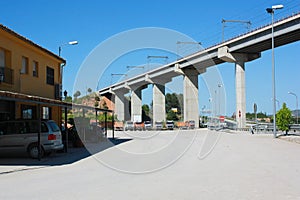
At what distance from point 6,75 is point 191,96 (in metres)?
50.0

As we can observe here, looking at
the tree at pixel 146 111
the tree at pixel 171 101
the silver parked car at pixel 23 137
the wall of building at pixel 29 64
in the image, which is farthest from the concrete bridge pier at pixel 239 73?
the tree at pixel 171 101

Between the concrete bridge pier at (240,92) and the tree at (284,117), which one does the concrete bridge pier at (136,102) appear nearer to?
the concrete bridge pier at (240,92)

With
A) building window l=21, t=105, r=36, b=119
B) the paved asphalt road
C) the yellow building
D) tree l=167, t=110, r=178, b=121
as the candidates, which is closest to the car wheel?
the paved asphalt road

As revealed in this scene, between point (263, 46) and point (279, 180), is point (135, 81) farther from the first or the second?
point (279, 180)

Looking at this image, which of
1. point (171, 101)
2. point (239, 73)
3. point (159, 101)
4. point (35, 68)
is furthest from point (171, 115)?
point (35, 68)

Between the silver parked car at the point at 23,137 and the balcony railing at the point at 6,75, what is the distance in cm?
293

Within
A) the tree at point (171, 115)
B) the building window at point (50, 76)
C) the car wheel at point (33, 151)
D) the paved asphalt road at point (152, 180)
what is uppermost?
the building window at point (50, 76)

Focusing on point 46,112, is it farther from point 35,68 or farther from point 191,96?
point 191,96

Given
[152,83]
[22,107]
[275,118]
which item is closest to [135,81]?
[152,83]

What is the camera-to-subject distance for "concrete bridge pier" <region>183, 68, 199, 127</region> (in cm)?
6450

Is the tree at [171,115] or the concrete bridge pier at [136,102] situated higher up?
the concrete bridge pier at [136,102]

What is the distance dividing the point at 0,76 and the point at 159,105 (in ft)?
184

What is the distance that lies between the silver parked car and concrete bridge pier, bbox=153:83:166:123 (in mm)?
55810

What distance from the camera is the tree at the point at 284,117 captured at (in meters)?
31.2
